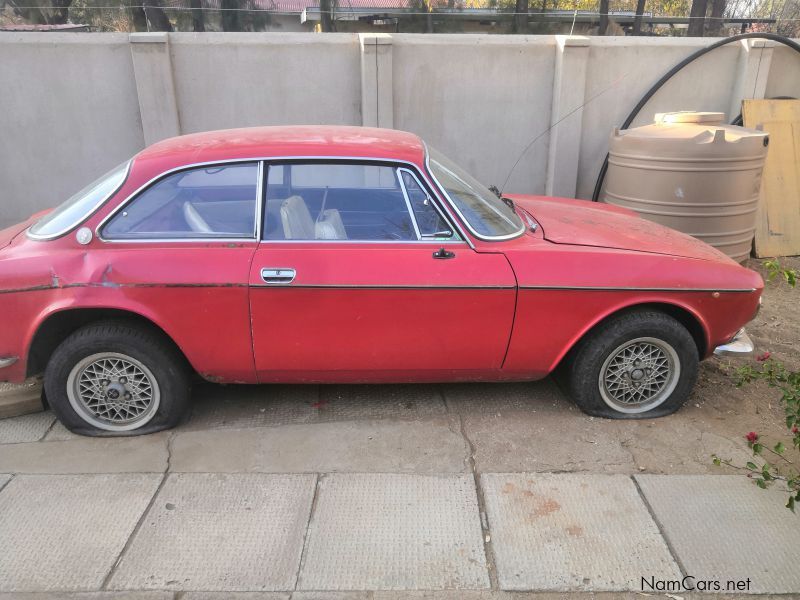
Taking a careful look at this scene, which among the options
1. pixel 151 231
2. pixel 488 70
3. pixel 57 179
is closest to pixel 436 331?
pixel 151 231

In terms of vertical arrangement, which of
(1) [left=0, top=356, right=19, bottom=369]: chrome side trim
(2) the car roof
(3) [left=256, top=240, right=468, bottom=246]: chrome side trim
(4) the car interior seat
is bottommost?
(1) [left=0, top=356, right=19, bottom=369]: chrome side trim

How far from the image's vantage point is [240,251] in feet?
10.6

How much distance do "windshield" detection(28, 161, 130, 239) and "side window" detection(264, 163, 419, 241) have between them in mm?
852

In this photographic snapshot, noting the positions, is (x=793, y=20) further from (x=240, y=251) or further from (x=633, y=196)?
(x=240, y=251)

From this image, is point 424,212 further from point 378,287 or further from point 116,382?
point 116,382

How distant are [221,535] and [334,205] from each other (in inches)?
70.0

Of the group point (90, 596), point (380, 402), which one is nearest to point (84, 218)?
point (90, 596)

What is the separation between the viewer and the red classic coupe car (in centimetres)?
320

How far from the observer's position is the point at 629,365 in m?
3.51

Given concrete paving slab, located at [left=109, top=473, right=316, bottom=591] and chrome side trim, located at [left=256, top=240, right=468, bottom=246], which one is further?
chrome side trim, located at [left=256, top=240, right=468, bottom=246]

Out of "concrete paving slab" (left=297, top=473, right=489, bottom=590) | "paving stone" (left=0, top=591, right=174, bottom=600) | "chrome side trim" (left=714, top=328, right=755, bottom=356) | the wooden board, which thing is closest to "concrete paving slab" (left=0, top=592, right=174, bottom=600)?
"paving stone" (left=0, top=591, right=174, bottom=600)

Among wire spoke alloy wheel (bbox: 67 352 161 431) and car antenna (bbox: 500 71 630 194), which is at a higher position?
car antenna (bbox: 500 71 630 194)

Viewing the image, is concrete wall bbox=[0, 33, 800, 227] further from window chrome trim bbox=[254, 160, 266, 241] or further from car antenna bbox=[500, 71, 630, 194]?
window chrome trim bbox=[254, 160, 266, 241]

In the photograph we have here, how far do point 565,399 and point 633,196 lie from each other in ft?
9.13
